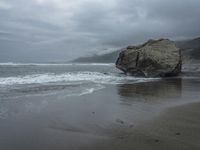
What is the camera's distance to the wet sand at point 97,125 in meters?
5.42

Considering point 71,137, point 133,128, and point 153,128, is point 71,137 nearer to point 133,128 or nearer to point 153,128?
point 133,128

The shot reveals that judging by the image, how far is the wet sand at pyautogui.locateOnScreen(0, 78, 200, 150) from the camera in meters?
5.42

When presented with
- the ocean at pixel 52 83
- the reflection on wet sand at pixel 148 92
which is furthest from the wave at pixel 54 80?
the reflection on wet sand at pixel 148 92

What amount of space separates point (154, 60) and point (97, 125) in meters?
22.5

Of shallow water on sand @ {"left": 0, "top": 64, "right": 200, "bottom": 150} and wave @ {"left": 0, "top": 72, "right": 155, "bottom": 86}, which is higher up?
wave @ {"left": 0, "top": 72, "right": 155, "bottom": 86}

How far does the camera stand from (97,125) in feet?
22.9

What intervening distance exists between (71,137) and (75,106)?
3700mm

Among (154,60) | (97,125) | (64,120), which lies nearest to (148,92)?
(64,120)

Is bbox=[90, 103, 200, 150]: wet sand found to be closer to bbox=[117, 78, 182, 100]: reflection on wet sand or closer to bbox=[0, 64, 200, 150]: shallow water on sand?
bbox=[0, 64, 200, 150]: shallow water on sand

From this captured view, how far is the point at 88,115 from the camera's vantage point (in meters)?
8.16

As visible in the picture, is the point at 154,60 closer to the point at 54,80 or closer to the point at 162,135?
the point at 54,80

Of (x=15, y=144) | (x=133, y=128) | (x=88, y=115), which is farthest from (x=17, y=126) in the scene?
(x=133, y=128)

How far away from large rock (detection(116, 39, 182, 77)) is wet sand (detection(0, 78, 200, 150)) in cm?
1813

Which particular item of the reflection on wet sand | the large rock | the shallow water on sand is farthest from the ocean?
the large rock
